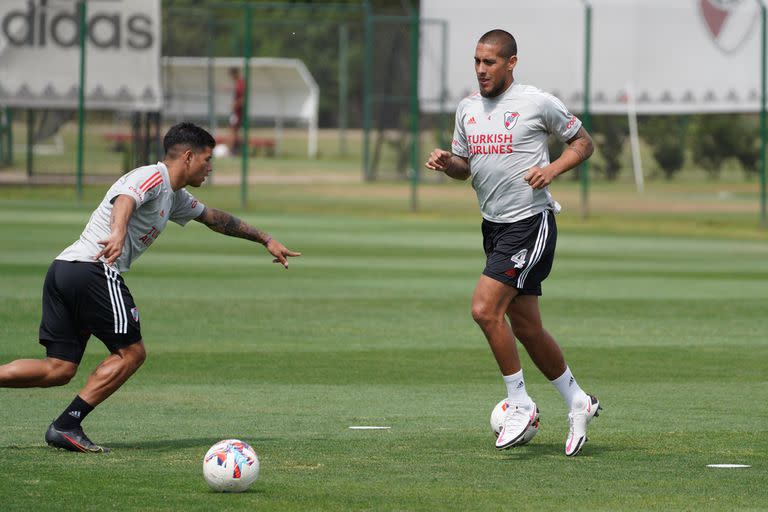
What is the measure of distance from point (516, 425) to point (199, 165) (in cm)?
214

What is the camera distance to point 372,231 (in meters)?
25.5

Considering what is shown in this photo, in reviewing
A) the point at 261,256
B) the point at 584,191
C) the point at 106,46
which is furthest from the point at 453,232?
the point at 106,46

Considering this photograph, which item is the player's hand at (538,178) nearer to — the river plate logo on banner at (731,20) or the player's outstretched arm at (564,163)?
the player's outstretched arm at (564,163)

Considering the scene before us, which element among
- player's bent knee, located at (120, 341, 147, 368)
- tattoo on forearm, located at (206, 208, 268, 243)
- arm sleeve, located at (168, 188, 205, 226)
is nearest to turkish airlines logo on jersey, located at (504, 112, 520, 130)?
tattoo on forearm, located at (206, 208, 268, 243)

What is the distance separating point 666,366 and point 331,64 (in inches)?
1860

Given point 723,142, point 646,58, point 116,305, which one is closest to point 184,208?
point 116,305

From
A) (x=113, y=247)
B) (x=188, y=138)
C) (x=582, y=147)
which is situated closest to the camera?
(x=113, y=247)

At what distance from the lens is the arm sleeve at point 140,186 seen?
7.78m

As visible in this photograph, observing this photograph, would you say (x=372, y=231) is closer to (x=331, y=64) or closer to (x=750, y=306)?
(x=750, y=306)

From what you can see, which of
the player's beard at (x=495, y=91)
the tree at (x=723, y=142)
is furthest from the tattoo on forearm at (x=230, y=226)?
the tree at (x=723, y=142)

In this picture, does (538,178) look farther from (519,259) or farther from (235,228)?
(235,228)

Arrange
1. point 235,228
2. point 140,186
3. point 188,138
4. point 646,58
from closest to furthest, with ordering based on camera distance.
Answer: point 140,186 → point 188,138 → point 235,228 → point 646,58

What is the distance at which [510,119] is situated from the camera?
8375 mm

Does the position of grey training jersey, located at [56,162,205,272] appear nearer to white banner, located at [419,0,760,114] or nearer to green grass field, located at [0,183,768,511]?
green grass field, located at [0,183,768,511]
